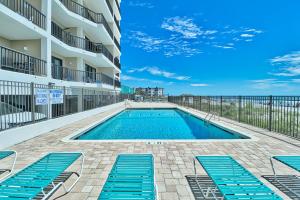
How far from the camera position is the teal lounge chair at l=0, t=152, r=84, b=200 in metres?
2.58

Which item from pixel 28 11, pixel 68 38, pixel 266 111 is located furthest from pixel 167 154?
pixel 68 38

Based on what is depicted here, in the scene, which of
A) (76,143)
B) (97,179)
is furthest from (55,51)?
(97,179)

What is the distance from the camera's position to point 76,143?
22.7 feet

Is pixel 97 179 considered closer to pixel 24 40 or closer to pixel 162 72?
pixel 24 40

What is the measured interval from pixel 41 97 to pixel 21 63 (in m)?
3.83

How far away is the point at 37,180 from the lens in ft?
9.82

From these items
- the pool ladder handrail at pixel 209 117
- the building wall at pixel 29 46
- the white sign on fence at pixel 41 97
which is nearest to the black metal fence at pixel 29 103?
the white sign on fence at pixel 41 97

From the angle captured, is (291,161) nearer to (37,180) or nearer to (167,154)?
(167,154)

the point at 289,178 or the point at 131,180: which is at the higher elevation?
the point at 131,180

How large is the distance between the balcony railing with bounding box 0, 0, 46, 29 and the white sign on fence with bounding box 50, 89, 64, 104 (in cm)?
445

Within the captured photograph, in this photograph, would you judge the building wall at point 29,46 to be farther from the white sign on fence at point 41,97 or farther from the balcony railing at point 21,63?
the white sign on fence at point 41,97

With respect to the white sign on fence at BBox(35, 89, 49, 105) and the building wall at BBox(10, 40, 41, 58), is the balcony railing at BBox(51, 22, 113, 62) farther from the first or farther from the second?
the white sign on fence at BBox(35, 89, 49, 105)

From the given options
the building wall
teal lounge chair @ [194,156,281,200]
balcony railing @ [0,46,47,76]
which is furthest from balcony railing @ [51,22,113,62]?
teal lounge chair @ [194,156,281,200]

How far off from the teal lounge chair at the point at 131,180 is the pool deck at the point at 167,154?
0.58 m
